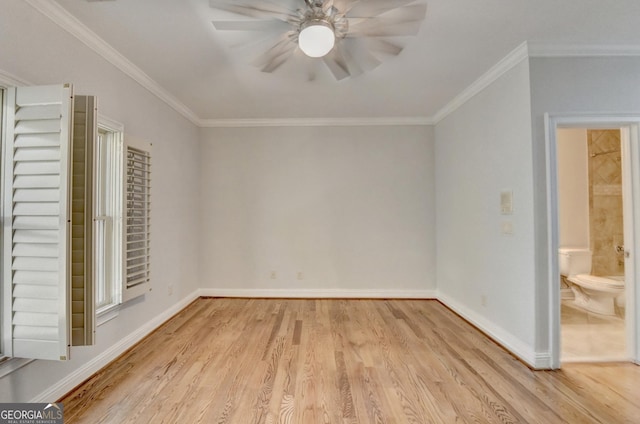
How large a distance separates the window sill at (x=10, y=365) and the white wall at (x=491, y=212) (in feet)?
11.8

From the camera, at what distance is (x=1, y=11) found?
164 cm

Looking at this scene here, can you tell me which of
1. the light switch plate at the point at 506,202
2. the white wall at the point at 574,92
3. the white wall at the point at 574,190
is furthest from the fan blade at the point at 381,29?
the white wall at the point at 574,190

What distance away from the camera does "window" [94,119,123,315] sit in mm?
2490

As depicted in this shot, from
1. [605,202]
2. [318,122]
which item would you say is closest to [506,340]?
[605,202]

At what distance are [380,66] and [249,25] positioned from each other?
138 centimetres

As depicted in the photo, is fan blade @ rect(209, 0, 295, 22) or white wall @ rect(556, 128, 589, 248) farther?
white wall @ rect(556, 128, 589, 248)

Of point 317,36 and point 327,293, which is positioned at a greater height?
point 317,36

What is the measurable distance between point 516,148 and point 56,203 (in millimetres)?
3448

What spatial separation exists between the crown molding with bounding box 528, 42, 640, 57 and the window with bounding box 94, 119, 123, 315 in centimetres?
366

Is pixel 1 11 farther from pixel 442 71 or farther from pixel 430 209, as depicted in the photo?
pixel 430 209

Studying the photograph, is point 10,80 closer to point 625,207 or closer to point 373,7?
point 373,7

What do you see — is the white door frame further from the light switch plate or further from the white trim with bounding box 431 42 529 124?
the white trim with bounding box 431 42 529 124

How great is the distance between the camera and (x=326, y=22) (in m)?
1.80

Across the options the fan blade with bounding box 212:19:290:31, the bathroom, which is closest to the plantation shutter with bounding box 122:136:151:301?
the fan blade with bounding box 212:19:290:31
